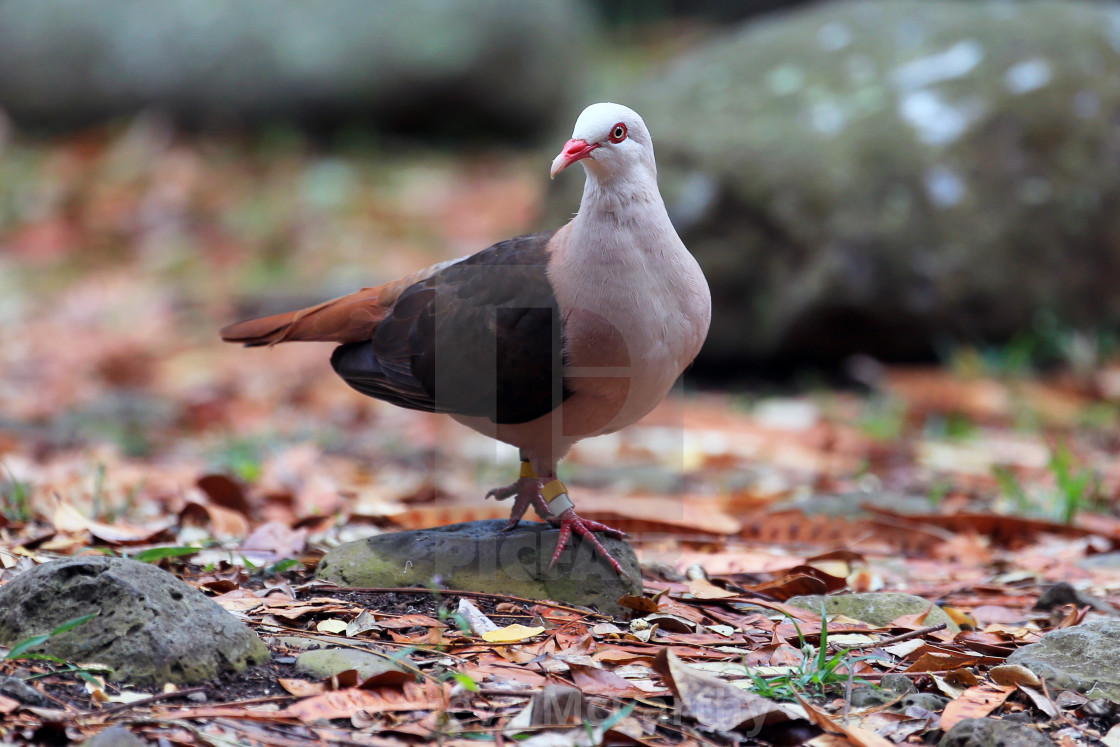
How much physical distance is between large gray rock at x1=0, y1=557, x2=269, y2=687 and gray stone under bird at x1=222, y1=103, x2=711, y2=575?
1012mm

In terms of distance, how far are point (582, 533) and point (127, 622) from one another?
49.4 inches

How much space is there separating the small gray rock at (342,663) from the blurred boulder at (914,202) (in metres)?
4.75

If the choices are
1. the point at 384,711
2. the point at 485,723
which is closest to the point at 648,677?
the point at 485,723

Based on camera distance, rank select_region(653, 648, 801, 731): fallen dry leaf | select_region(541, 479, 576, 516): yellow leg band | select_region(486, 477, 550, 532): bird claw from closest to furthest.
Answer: select_region(653, 648, 801, 731): fallen dry leaf < select_region(541, 479, 576, 516): yellow leg band < select_region(486, 477, 550, 532): bird claw

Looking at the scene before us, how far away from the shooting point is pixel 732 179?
6.91 metres

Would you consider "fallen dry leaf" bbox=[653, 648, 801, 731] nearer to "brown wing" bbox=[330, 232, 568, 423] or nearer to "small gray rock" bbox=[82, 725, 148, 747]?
"brown wing" bbox=[330, 232, 568, 423]

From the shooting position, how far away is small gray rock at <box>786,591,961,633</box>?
122 inches

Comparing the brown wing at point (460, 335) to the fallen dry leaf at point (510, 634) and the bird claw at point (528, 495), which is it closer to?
the bird claw at point (528, 495)

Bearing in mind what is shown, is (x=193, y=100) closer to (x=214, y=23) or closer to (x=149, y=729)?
(x=214, y=23)

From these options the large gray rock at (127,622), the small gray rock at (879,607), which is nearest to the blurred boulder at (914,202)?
the small gray rock at (879,607)

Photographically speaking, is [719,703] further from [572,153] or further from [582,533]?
[572,153]

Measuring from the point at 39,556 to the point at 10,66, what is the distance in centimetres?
928

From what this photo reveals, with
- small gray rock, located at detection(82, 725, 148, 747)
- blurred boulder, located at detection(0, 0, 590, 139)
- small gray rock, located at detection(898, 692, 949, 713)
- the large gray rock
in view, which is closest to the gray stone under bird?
small gray rock, located at detection(898, 692, 949, 713)

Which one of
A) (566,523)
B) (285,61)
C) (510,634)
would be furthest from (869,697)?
(285,61)
